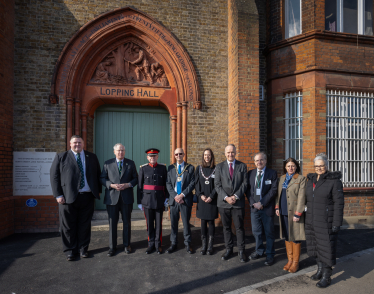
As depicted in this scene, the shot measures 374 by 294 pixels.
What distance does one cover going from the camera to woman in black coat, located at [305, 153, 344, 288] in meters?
3.43

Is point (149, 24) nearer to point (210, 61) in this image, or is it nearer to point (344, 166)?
point (210, 61)

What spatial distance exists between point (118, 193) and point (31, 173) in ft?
9.63

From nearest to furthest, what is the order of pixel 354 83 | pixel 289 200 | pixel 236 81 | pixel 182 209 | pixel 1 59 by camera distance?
pixel 289 200 → pixel 182 209 → pixel 1 59 → pixel 236 81 → pixel 354 83

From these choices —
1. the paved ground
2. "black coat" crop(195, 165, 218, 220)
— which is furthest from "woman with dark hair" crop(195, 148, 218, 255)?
the paved ground

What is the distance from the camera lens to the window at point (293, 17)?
686 centimetres

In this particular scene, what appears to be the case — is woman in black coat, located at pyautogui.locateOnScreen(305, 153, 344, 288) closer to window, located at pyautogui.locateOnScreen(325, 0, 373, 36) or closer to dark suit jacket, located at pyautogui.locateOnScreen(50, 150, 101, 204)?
dark suit jacket, located at pyautogui.locateOnScreen(50, 150, 101, 204)

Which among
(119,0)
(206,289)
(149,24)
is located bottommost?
(206,289)

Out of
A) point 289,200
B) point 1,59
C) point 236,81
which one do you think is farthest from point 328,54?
point 1,59

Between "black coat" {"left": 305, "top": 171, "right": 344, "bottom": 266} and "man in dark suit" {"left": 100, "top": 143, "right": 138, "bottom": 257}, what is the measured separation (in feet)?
10.1

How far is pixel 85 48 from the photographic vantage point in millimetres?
6367

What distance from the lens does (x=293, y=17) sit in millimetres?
6934

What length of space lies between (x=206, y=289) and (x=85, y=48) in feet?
20.0

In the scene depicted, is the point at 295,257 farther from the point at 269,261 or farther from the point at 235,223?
the point at 235,223

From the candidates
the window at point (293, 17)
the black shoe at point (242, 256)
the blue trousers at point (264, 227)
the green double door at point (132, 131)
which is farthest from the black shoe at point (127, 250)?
the window at point (293, 17)
